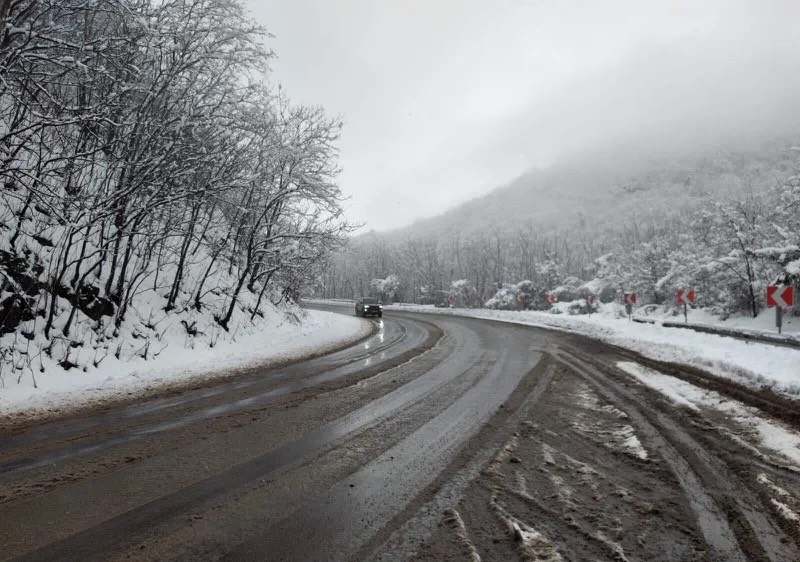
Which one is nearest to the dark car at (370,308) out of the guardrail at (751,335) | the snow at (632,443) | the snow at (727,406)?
the guardrail at (751,335)

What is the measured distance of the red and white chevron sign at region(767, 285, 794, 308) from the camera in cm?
1284

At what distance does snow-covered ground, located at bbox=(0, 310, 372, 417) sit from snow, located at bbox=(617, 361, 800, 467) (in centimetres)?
929

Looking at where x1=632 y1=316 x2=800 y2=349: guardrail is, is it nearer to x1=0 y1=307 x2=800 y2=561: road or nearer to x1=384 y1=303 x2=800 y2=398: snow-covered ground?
x1=384 y1=303 x2=800 y2=398: snow-covered ground

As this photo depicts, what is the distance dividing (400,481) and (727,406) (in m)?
5.70

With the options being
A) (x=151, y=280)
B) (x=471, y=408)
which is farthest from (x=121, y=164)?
(x=471, y=408)

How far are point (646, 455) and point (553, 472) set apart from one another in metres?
1.24

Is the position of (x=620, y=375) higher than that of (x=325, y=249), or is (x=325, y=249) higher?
(x=325, y=249)

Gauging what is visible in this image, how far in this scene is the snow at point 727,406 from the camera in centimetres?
511

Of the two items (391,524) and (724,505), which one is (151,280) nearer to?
(391,524)

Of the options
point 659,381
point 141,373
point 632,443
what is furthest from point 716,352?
point 141,373

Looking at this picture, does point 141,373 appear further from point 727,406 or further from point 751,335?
point 751,335

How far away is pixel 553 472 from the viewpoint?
4.34 metres

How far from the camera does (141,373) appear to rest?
9.82 meters

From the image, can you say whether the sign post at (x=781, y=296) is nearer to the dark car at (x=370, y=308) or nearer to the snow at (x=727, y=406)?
the snow at (x=727, y=406)
